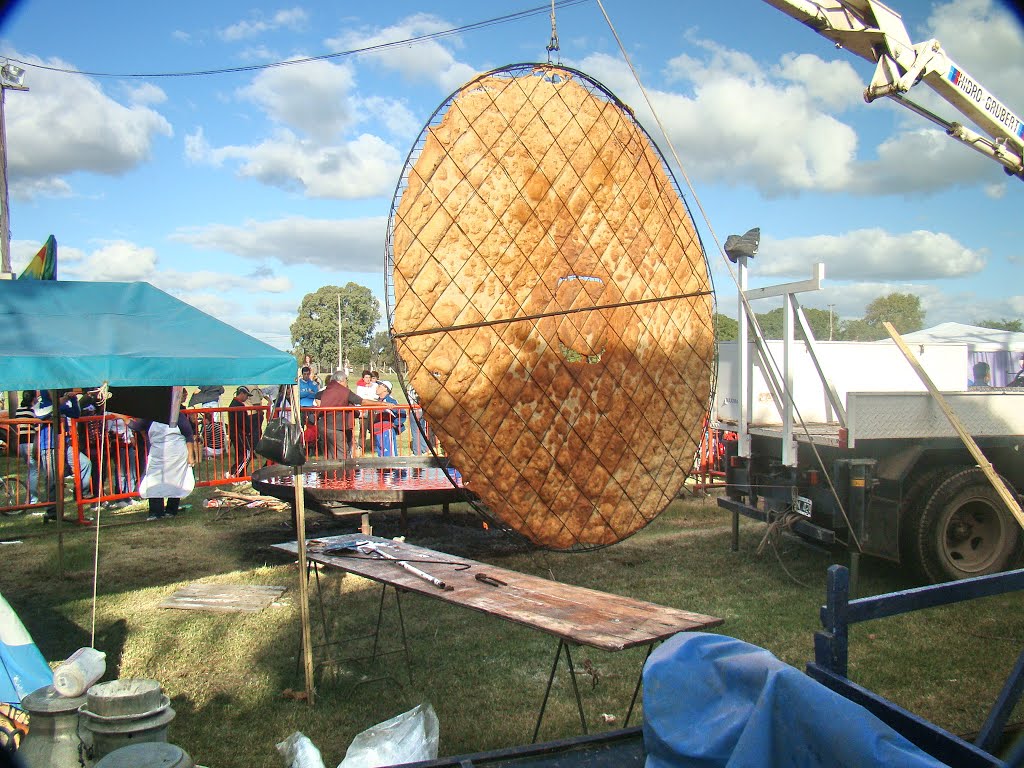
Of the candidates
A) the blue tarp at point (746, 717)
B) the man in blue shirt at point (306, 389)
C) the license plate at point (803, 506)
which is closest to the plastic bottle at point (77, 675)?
the blue tarp at point (746, 717)

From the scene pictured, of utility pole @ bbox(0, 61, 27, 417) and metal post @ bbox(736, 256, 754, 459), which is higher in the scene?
utility pole @ bbox(0, 61, 27, 417)

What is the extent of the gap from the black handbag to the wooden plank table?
26.2 inches

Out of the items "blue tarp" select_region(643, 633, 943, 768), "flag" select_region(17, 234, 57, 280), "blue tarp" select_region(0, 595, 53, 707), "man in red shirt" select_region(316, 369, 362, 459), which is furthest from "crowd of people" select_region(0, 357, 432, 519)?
"blue tarp" select_region(643, 633, 943, 768)

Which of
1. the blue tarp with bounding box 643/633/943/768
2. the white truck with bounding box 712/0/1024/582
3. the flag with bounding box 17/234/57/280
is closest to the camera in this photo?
the blue tarp with bounding box 643/633/943/768

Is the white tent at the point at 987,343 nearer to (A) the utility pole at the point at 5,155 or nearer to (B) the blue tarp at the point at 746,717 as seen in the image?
(B) the blue tarp at the point at 746,717

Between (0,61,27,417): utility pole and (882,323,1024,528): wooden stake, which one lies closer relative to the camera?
(882,323,1024,528): wooden stake

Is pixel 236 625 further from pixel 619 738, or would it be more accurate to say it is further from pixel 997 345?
pixel 997 345

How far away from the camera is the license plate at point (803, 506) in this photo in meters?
6.09

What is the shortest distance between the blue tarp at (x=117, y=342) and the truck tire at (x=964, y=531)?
4.79 m

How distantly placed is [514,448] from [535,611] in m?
1.33

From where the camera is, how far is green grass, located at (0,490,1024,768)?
4.02 metres

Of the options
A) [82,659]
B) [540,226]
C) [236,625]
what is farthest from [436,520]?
[82,659]

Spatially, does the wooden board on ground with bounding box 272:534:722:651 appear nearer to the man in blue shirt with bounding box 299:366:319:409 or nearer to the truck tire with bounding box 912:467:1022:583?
the truck tire with bounding box 912:467:1022:583

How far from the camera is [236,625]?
550cm
